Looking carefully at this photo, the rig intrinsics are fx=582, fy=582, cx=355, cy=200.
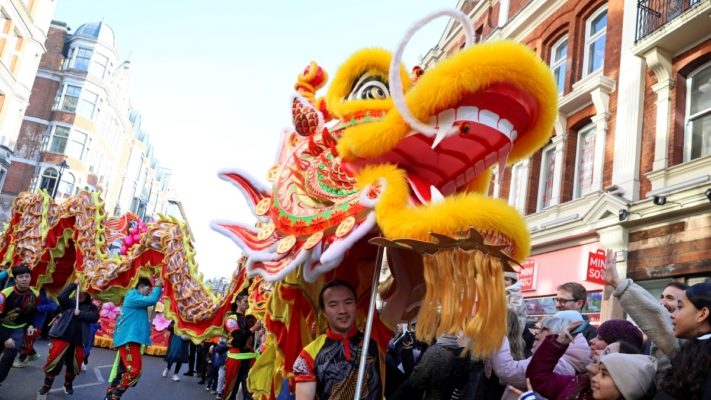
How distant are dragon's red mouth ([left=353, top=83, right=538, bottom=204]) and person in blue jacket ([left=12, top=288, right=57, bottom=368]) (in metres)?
6.48

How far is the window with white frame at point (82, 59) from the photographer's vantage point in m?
32.3

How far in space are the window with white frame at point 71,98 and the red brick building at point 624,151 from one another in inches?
1038

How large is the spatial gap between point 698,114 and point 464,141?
7.95 metres

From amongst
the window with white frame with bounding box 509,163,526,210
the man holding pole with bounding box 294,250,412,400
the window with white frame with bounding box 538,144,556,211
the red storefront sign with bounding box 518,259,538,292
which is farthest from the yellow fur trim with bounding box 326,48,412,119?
the window with white frame with bounding box 509,163,526,210

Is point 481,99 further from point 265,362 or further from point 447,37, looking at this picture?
point 447,37

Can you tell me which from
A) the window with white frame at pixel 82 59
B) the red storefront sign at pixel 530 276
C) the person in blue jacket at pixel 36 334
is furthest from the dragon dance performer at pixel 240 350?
the window with white frame at pixel 82 59

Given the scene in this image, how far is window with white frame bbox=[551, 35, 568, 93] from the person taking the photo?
499 inches

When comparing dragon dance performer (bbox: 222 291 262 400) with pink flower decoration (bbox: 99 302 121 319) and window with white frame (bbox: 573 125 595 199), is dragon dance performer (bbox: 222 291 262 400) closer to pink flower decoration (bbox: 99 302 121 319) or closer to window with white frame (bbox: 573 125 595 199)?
window with white frame (bbox: 573 125 595 199)

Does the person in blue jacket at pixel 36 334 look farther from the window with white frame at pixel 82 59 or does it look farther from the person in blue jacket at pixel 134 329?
the window with white frame at pixel 82 59

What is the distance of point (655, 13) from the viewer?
974 cm

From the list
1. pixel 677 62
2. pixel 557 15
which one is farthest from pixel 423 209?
pixel 557 15

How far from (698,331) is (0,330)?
654cm

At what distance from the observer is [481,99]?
2.46 metres

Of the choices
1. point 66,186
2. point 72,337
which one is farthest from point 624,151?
point 66,186
